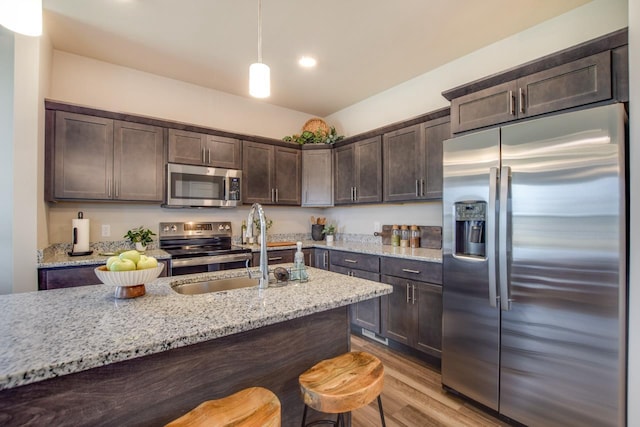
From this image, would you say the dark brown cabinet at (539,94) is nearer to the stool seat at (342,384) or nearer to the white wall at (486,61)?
the white wall at (486,61)

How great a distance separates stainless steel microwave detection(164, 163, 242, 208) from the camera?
122 inches

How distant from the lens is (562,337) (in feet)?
5.38

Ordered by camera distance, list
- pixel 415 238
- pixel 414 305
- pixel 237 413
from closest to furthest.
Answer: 1. pixel 237 413
2. pixel 414 305
3. pixel 415 238

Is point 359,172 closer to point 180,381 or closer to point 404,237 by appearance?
point 404,237

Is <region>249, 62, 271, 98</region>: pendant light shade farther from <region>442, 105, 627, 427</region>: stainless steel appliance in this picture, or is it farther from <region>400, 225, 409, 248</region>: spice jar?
<region>400, 225, 409, 248</region>: spice jar

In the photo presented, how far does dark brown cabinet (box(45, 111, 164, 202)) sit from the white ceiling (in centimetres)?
72

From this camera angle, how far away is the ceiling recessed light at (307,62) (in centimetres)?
293

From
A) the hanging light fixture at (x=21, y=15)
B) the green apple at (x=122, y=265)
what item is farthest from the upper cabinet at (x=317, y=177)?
the hanging light fixture at (x=21, y=15)

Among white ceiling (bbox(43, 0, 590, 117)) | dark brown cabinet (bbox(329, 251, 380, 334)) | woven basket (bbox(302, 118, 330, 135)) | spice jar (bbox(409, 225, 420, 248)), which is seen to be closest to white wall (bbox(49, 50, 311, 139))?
white ceiling (bbox(43, 0, 590, 117))

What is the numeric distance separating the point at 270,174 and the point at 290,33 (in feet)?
5.58

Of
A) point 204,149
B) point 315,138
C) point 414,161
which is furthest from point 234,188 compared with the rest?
point 414,161

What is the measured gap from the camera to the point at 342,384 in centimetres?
115

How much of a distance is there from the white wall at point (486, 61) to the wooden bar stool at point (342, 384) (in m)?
2.75

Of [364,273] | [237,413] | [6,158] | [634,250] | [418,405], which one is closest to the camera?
[237,413]
